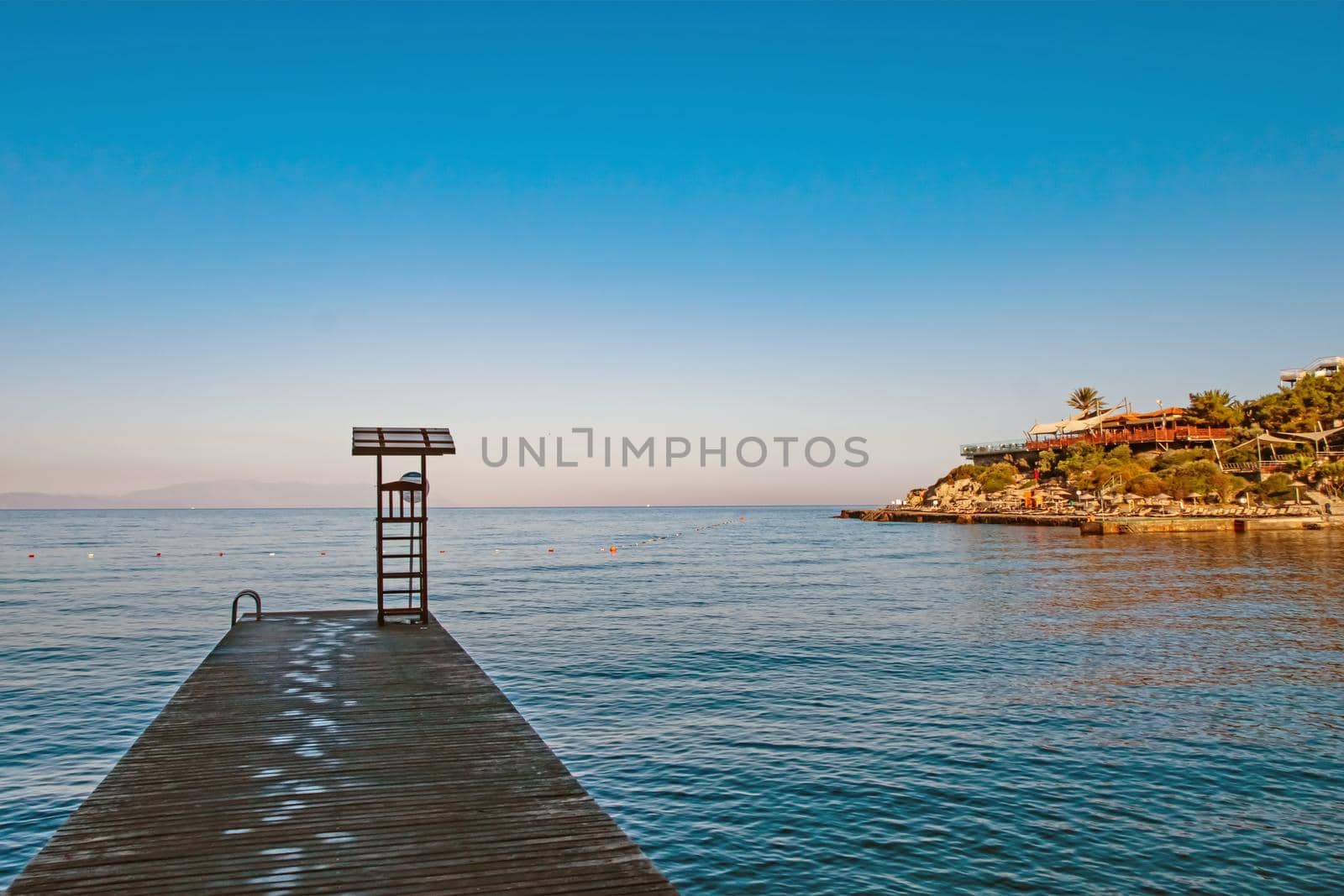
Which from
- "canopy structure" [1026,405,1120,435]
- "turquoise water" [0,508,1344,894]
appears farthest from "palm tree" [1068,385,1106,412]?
"turquoise water" [0,508,1344,894]

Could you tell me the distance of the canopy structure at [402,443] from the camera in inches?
785

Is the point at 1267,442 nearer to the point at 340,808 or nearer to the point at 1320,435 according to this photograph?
the point at 1320,435

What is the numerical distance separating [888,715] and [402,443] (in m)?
12.2

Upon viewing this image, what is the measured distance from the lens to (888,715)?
17.7m

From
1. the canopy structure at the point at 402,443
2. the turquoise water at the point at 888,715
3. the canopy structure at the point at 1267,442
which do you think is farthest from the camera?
the canopy structure at the point at 1267,442

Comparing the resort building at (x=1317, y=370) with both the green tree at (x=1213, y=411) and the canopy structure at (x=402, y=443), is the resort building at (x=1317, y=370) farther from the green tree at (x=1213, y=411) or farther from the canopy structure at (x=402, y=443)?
the canopy structure at (x=402, y=443)

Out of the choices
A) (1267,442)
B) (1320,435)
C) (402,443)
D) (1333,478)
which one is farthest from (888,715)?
(1320,435)

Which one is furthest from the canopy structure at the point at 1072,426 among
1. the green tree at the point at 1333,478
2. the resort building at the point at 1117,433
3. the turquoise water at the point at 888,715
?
the turquoise water at the point at 888,715

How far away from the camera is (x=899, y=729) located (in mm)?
16625

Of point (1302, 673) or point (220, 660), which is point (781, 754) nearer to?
point (220, 660)

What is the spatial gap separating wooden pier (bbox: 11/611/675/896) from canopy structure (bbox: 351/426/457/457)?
7.12 metres

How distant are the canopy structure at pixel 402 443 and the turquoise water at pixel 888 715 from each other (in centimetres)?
605

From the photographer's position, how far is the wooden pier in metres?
6.57

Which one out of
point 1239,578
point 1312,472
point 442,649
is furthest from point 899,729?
point 1312,472
